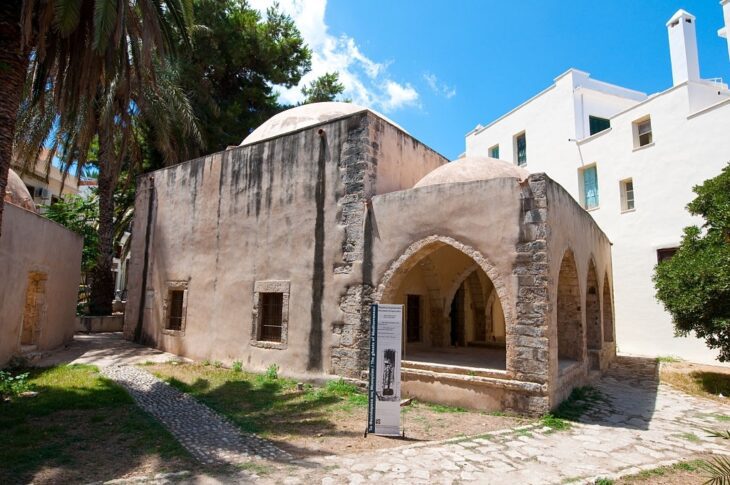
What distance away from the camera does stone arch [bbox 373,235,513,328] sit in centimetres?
734

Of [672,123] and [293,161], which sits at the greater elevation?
[672,123]

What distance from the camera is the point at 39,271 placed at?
34.9ft

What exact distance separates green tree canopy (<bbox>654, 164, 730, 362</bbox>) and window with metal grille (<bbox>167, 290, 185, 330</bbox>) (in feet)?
38.6

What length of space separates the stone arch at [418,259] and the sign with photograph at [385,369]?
6.97 ft

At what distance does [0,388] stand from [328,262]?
578cm

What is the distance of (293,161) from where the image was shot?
1024 cm

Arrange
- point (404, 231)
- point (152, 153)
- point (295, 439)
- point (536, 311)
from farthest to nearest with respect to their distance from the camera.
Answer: point (152, 153) → point (404, 231) → point (536, 311) → point (295, 439)

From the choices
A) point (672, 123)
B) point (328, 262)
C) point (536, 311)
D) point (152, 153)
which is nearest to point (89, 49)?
point (328, 262)

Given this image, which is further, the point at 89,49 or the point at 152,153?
the point at 152,153

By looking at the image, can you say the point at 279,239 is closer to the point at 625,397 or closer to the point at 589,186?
the point at 625,397

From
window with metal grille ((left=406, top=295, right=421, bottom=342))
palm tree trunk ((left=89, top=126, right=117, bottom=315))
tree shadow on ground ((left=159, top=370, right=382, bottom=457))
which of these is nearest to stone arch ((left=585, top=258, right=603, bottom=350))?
window with metal grille ((left=406, top=295, right=421, bottom=342))

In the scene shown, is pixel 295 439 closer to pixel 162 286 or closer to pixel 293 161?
pixel 293 161

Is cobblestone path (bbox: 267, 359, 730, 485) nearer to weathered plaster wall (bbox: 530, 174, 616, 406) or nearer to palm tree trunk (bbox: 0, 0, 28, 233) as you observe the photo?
weathered plaster wall (bbox: 530, 174, 616, 406)

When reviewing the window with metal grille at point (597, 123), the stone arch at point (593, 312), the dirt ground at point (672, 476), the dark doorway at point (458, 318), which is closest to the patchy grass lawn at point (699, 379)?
the stone arch at point (593, 312)
